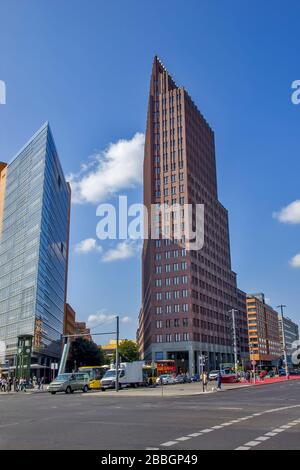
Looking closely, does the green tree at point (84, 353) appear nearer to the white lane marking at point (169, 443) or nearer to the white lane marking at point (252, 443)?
the white lane marking at point (169, 443)

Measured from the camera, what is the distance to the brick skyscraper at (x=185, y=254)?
104m

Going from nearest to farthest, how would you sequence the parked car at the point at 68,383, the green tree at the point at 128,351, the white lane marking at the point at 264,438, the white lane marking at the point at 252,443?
the white lane marking at the point at 264,438
the white lane marking at the point at 252,443
the parked car at the point at 68,383
the green tree at the point at 128,351

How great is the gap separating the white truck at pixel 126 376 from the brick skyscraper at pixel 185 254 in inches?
1757

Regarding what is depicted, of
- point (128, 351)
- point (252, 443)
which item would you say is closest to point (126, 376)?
point (252, 443)

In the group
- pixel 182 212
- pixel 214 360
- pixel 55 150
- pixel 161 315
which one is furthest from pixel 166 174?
pixel 214 360

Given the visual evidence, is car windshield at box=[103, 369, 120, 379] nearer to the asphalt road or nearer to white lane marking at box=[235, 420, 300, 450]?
the asphalt road

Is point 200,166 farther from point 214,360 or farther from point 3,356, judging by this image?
point 3,356

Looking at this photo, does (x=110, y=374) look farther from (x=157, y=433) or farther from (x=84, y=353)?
(x=84, y=353)

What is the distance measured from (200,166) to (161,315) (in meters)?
43.9

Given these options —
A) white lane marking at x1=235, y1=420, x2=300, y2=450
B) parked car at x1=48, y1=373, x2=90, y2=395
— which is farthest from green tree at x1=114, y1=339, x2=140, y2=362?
white lane marking at x1=235, y1=420, x2=300, y2=450

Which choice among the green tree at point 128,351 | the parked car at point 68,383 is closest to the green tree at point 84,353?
the green tree at point 128,351

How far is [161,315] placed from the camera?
106 meters

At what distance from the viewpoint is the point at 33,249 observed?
9488cm

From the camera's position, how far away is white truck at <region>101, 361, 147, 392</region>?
169 ft
